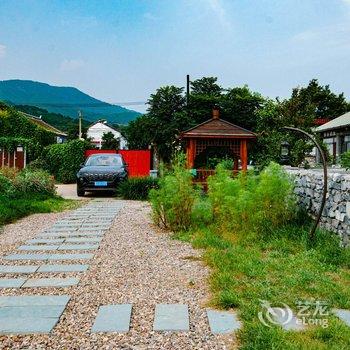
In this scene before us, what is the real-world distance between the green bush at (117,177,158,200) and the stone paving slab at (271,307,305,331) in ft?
34.9

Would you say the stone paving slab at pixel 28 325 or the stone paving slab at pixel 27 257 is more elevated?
the stone paving slab at pixel 27 257

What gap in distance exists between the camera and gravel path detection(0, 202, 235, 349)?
3061mm

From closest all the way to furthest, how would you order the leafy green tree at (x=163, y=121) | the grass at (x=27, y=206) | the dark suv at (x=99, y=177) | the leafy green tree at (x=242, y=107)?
the grass at (x=27, y=206)
the dark suv at (x=99, y=177)
the leafy green tree at (x=163, y=121)
the leafy green tree at (x=242, y=107)

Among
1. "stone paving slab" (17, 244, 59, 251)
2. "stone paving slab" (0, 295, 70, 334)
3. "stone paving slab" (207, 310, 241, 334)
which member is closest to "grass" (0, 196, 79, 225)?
"stone paving slab" (17, 244, 59, 251)

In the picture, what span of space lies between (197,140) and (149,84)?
1412cm

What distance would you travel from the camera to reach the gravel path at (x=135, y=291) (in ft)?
10.0

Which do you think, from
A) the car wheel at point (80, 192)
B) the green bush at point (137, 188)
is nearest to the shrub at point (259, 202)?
the green bush at point (137, 188)

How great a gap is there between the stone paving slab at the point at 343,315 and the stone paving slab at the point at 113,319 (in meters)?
1.56

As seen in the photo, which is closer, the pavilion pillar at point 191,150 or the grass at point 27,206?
the grass at point 27,206

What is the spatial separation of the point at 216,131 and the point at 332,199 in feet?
36.7

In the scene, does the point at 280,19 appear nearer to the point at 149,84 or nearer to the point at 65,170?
the point at 65,170

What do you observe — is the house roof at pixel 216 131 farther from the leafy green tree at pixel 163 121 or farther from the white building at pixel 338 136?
the leafy green tree at pixel 163 121

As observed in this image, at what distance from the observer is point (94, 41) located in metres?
17.2

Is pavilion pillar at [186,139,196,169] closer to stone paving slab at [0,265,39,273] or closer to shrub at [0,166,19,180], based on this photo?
shrub at [0,166,19,180]
